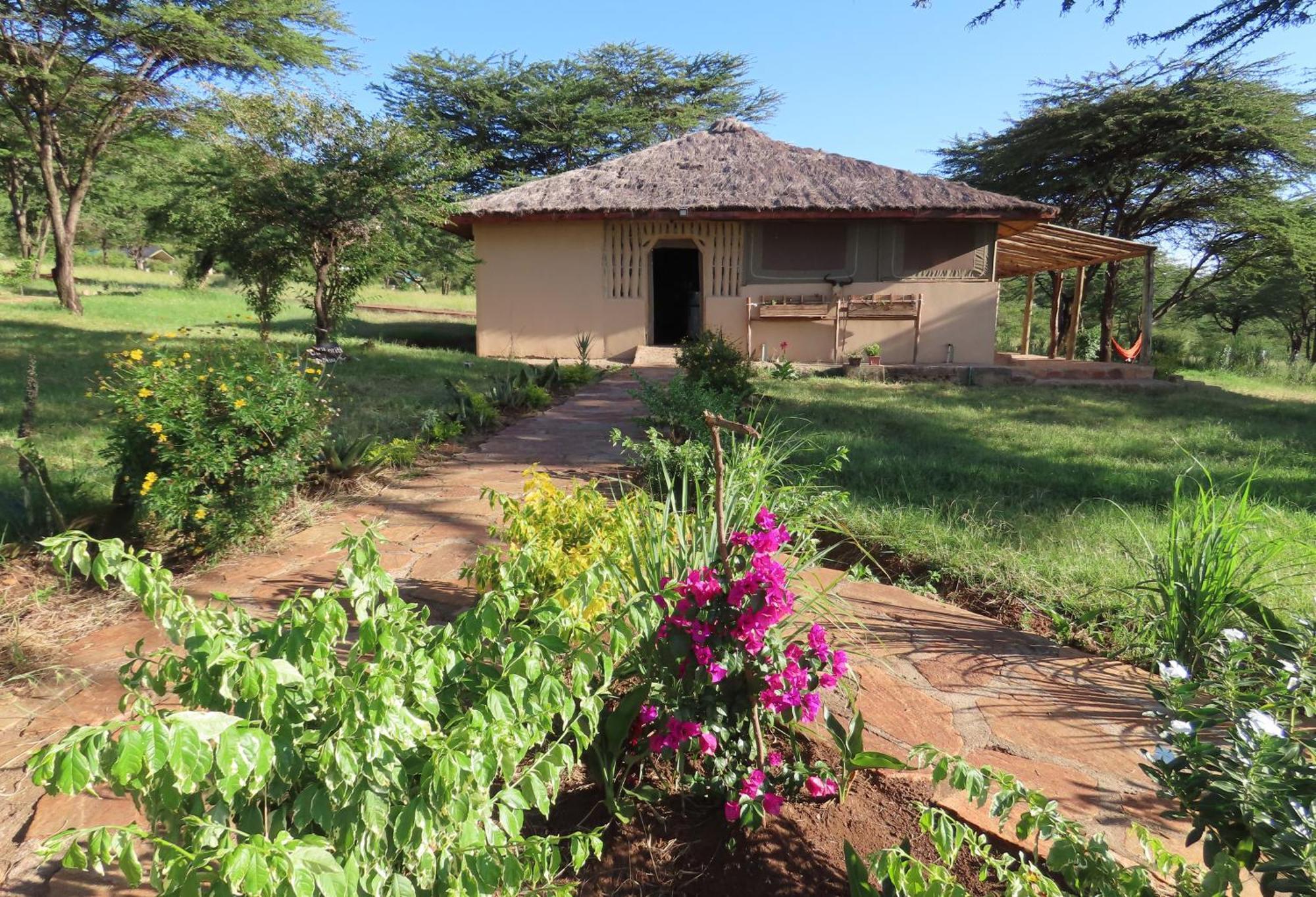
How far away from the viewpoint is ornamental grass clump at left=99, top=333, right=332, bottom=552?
282cm

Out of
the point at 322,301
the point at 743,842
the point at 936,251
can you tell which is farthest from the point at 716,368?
the point at 936,251

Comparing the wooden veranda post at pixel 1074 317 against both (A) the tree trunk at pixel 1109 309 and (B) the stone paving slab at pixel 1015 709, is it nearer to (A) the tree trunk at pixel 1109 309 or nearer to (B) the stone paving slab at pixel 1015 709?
(A) the tree trunk at pixel 1109 309

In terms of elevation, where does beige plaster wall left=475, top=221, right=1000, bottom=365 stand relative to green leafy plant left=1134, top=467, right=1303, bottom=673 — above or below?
above

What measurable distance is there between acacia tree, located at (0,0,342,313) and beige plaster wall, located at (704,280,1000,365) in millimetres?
9174

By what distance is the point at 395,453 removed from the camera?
14.7ft

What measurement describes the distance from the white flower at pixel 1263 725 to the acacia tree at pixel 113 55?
15.2 meters

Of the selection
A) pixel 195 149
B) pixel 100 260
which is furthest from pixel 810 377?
pixel 100 260

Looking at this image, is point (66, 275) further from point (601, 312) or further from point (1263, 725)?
point (1263, 725)

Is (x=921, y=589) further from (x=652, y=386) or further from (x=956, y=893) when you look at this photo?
(x=652, y=386)

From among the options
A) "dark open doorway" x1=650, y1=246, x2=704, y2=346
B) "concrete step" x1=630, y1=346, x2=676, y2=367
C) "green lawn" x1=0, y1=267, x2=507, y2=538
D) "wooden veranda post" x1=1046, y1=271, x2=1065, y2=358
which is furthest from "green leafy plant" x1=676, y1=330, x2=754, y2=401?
"wooden veranda post" x1=1046, y1=271, x2=1065, y2=358

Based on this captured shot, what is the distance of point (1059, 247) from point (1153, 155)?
521 centimetres

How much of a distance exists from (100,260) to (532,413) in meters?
50.9

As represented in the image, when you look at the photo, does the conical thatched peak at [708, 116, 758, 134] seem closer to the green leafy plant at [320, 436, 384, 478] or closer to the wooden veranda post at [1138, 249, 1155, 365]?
the wooden veranda post at [1138, 249, 1155, 365]

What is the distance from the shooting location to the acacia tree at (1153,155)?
14.9 meters
